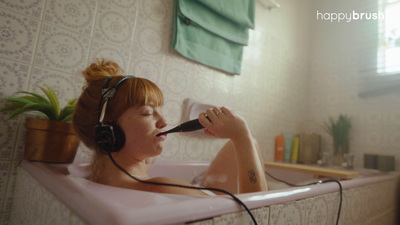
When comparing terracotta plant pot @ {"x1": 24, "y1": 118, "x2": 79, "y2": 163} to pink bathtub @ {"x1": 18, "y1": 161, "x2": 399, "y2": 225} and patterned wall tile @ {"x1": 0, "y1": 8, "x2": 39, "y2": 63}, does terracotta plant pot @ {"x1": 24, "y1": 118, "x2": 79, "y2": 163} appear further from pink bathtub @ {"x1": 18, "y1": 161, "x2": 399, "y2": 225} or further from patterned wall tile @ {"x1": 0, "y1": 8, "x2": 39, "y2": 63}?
patterned wall tile @ {"x1": 0, "y1": 8, "x2": 39, "y2": 63}

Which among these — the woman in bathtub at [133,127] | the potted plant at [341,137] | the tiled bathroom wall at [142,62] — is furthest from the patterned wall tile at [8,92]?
the potted plant at [341,137]

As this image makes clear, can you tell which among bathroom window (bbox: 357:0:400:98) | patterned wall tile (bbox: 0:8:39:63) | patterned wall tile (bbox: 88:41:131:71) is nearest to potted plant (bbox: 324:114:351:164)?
bathroom window (bbox: 357:0:400:98)

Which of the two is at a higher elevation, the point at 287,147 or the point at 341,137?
the point at 341,137

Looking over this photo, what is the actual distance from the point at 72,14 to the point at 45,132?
20.3 inches

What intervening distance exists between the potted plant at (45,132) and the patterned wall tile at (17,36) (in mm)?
178

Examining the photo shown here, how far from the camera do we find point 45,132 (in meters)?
0.75

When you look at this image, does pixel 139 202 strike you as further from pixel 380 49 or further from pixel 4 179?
pixel 380 49

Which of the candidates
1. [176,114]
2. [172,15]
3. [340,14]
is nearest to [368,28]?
[340,14]

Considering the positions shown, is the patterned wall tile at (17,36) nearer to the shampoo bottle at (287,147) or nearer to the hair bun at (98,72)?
the hair bun at (98,72)

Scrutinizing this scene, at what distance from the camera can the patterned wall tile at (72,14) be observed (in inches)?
35.8

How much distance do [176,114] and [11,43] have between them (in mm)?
742

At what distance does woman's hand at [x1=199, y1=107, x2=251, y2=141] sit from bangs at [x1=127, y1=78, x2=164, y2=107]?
6.1 inches

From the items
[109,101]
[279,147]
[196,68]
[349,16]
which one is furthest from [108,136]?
[349,16]

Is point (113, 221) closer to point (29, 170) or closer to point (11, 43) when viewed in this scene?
point (29, 170)
